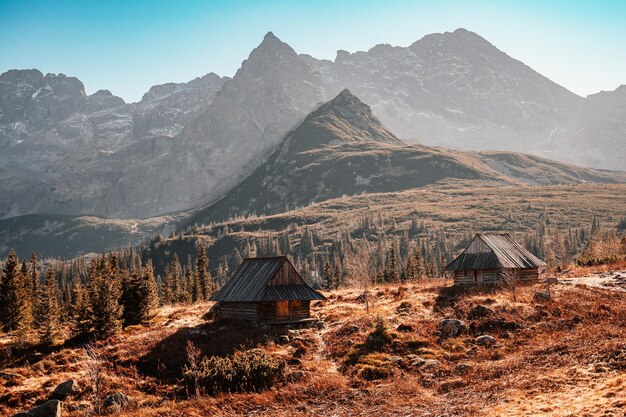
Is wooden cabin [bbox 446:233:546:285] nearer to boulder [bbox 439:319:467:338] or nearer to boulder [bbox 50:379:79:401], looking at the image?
boulder [bbox 439:319:467:338]

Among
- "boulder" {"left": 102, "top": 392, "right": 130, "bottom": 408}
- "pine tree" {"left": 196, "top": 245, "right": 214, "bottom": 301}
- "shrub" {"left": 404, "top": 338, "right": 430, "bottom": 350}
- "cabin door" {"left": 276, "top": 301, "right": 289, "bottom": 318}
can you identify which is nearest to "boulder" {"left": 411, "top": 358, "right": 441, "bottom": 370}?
"shrub" {"left": 404, "top": 338, "right": 430, "bottom": 350}

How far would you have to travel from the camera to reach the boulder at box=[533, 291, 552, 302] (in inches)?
1850

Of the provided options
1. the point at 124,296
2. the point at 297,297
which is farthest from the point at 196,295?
the point at 297,297

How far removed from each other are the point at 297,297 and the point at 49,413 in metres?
26.8

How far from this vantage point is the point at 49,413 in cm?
2917

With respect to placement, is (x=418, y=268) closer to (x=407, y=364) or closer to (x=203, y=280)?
(x=203, y=280)

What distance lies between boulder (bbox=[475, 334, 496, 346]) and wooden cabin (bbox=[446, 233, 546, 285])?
27108 mm

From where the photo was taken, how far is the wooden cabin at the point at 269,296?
172 feet

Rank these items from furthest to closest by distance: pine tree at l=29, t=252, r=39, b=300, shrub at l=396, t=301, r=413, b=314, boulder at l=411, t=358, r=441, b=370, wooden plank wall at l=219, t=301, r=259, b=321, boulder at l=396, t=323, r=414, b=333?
pine tree at l=29, t=252, r=39, b=300 → wooden plank wall at l=219, t=301, r=259, b=321 → shrub at l=396, t=301, r=413, b=314 → boulder at l=396, t=323, r=414, b=333 → boulder at l=411, t=358, r=441, b=370

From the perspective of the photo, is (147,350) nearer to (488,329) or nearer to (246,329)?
(246,329)

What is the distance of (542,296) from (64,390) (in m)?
39.5

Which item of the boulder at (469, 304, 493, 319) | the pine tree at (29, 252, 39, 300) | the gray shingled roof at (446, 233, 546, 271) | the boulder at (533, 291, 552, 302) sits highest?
the gray shingled roof at (446, 233, 546, 271)

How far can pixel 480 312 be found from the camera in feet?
145

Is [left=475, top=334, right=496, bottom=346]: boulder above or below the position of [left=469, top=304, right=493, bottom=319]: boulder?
below
